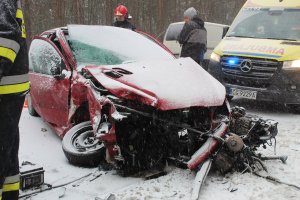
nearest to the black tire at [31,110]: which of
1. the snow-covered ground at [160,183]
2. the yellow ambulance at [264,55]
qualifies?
the snow-covered ground at [160,183]

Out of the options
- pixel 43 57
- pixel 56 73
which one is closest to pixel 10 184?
pixel 56 73

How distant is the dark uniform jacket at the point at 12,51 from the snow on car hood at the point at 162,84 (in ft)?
4.43

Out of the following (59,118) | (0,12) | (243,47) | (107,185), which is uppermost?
(0,12)

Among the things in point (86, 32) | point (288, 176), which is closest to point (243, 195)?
point (288, 176)

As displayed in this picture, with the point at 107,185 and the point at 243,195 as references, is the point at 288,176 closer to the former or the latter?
the point at 243,195

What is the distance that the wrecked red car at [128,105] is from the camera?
4.01m

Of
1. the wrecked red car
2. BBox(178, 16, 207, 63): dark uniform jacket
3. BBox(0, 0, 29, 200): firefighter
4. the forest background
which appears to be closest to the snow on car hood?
the wrecked red car

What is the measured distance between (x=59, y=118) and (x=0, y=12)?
276cm

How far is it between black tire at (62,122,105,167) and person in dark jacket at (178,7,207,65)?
3.88 meters

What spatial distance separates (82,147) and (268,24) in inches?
192

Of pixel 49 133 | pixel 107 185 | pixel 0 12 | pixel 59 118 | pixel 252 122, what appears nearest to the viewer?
pixel 0 12

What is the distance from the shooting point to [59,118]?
5184 millimetres

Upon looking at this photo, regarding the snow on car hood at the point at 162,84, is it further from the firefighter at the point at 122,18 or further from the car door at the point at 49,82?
the firefighter at the point at 122,18

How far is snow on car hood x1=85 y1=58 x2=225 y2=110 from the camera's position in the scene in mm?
3930
